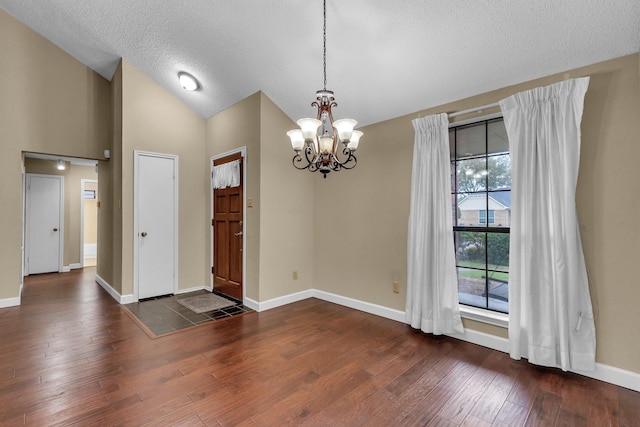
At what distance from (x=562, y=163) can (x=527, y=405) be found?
1819 mm

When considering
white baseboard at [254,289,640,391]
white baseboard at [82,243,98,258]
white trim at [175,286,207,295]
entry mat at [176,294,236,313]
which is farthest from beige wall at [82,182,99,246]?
white baseboard at [254,289,640,391]

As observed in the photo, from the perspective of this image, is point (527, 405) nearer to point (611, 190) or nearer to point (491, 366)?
point (491, 366)

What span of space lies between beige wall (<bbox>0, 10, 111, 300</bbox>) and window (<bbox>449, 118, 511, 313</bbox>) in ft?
17.7

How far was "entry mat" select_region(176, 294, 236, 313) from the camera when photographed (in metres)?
3.98

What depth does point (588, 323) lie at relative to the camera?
230 cm

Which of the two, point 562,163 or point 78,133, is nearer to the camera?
point 562,163

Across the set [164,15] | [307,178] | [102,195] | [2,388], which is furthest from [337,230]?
[102,195]

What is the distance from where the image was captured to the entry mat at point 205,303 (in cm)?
398

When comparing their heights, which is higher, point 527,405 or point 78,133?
point 78,133

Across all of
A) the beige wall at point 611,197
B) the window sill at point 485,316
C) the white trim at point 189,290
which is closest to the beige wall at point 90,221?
the white trim at point 189,290

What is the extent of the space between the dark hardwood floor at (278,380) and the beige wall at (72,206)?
12.2 ft

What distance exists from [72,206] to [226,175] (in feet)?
15.0

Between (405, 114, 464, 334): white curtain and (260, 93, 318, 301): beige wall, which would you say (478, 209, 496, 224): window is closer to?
(405, 114, 464, 334): white curtain

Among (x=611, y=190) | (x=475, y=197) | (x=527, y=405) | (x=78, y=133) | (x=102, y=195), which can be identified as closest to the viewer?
(x=527, y=405)
